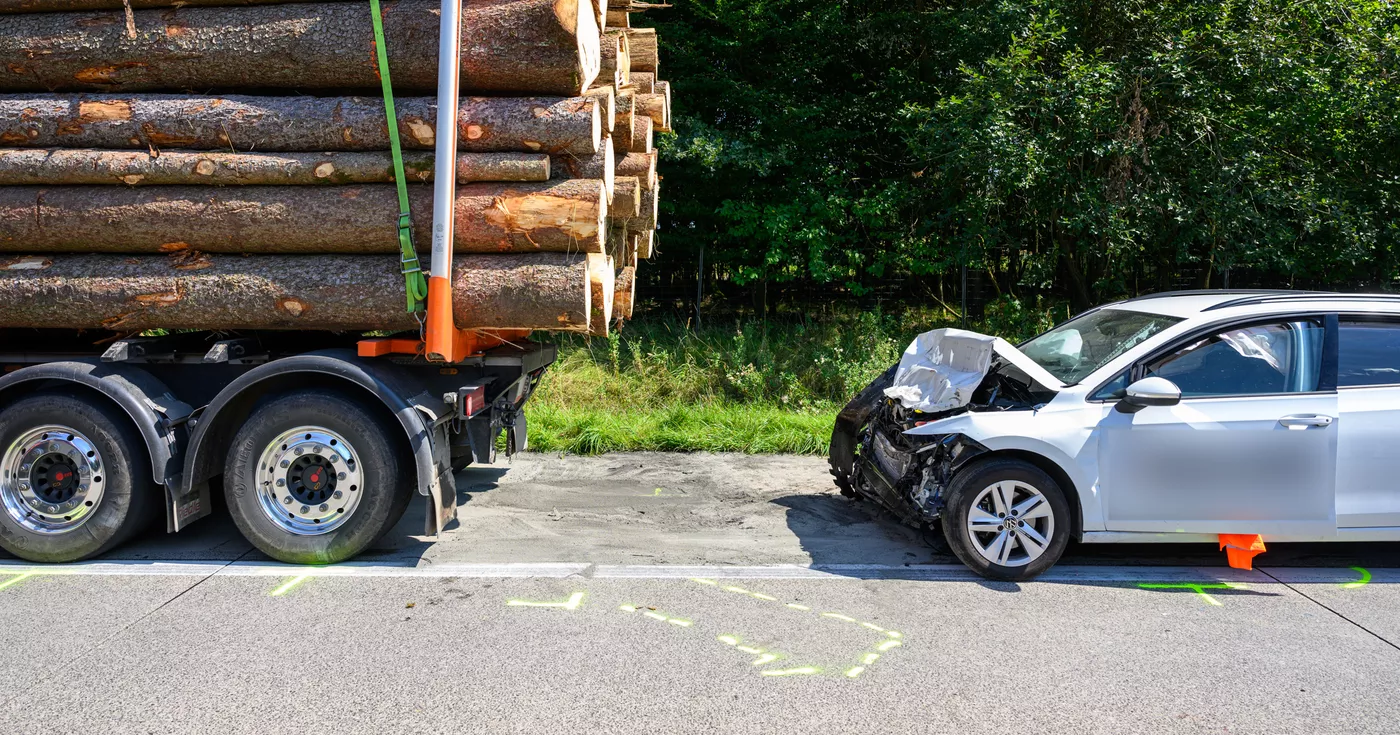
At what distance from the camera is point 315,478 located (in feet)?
18.1

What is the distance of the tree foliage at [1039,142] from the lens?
426 inches

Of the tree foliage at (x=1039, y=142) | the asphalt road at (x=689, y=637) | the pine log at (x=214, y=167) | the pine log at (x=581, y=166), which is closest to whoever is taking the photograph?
the asphalt road at (x=689, y=637)

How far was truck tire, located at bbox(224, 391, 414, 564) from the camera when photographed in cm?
541

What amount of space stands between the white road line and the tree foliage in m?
6.11

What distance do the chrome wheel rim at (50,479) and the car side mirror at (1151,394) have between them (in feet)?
19.5

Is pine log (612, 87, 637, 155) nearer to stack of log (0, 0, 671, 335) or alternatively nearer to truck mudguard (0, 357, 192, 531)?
stack of log (0, 0, 671, 335)

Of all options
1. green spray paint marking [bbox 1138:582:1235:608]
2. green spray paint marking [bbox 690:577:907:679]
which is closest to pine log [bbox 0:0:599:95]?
green spray paint marking [bbox 690:577:907:679]

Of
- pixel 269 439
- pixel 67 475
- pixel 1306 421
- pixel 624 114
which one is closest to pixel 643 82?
pixel 624 114

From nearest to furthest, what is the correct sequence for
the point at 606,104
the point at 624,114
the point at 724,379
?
the point at 606,104 < the point at 624,114 < the point at 724,379

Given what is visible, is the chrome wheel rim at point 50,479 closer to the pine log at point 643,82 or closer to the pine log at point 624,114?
the pine log at point 624,114

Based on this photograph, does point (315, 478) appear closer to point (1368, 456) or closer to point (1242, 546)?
point (1242, 546)

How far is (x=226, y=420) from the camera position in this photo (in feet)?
18.4

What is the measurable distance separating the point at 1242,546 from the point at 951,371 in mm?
1916

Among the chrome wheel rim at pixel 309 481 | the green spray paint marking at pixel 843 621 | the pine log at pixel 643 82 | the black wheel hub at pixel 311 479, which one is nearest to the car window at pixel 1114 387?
the green spray paint marking at pixel 843 621
